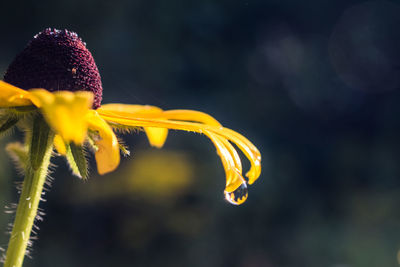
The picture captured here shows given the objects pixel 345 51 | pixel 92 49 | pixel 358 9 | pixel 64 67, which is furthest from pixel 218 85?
pixel 64 67

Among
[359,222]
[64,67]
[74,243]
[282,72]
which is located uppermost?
[282,72]

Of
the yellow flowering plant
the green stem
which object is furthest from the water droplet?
the green stem

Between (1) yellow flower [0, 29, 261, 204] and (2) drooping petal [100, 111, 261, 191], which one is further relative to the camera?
(2) drooping petal [100, 111, 261, 191]

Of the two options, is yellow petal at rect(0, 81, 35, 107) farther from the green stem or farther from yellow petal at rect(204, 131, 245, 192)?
yellow petal at rect(204, 131, 245, 192)

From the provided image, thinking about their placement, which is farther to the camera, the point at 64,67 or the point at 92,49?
the point at 92,49

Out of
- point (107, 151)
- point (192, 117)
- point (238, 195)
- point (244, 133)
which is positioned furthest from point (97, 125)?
point (244, 133)

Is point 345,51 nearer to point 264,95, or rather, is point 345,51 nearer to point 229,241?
point 264,95
